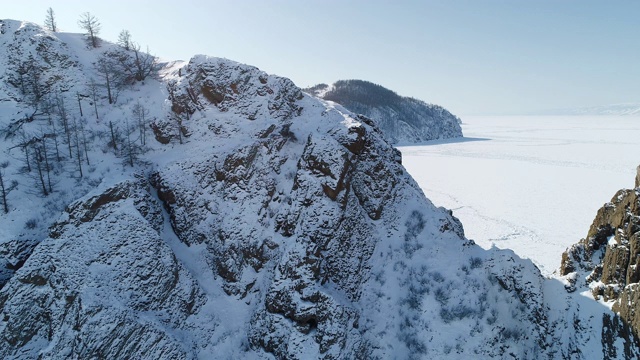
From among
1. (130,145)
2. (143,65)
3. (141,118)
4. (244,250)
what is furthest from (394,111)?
(244,250)

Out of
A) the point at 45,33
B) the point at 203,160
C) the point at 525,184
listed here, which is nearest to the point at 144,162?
the point at 203,160

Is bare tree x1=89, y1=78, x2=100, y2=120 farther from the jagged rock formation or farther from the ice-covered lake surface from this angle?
the jagged rock formation

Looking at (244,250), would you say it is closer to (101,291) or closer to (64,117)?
(101,291)

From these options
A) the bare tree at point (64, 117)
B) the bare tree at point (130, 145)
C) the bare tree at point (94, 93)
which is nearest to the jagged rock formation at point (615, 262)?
the bare tree at point (130, 145)

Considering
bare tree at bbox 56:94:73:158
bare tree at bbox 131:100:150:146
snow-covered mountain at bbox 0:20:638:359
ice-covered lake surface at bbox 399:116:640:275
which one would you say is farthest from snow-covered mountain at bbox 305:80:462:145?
bare tree at bbox 56:94:73:158

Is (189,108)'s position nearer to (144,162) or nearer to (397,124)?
(144,162)

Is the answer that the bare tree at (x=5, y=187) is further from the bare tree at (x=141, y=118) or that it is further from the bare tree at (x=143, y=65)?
the bare tree at (x=143, y=65)

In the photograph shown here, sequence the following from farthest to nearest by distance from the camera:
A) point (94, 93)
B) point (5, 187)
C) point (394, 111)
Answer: point (394, 111)
point (94, 93)
point (5, 187)
